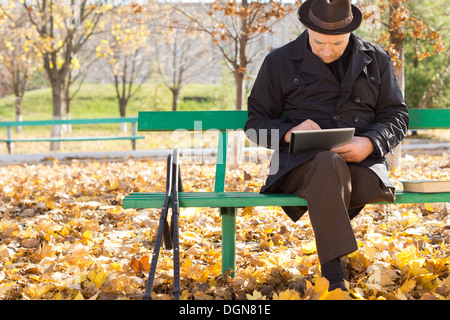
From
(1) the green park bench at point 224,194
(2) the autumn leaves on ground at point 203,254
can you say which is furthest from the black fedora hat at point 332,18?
(2) the autumn leaves on ground at point 203,254

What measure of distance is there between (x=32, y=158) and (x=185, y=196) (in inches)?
391

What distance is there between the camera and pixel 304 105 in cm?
326

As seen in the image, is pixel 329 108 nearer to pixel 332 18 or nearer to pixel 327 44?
pixel 327 44

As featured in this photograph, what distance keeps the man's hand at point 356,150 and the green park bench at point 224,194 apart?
0.31m

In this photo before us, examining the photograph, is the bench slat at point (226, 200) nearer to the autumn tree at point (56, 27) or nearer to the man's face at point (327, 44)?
the man's face at point (327, 44)

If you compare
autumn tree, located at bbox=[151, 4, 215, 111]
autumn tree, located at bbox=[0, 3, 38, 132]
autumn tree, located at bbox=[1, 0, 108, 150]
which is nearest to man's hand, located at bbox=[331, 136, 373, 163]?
autumn tree, located at bbox=[1, 0, 108, 150]

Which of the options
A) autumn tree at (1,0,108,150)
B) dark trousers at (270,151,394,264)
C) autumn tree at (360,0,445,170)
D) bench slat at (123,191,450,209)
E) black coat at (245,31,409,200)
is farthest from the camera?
autumn tree at (1,0,108,150)

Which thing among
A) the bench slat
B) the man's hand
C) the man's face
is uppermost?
the man's face

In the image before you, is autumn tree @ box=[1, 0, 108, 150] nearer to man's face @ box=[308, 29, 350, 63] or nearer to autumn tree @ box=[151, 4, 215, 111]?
autumn tree @ box=[151, 4, 215, 111]

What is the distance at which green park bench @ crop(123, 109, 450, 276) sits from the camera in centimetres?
281

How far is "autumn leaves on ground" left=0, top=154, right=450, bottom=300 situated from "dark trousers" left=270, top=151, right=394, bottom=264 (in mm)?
200

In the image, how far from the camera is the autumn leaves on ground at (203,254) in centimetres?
281
